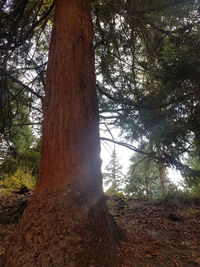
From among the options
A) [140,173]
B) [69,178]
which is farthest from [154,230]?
[140,173]

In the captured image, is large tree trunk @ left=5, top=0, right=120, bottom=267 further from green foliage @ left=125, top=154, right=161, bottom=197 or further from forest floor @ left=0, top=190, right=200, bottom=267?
green foliage @ left=125, top=154, right=161, bottom=197

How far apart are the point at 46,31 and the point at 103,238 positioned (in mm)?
6130

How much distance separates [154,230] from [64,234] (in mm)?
2584

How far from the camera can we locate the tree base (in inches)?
84.7

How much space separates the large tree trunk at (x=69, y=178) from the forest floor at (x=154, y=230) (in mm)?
443

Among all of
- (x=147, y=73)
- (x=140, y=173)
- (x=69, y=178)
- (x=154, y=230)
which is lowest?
(x=154, y=230)

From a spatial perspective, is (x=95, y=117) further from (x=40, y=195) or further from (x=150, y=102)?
(x=150, y=102)

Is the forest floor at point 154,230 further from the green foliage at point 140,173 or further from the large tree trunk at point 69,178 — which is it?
the green foliage at point 140,173

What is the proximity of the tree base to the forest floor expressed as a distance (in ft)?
1.47

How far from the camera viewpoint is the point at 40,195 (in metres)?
2.62

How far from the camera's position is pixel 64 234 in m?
2.28

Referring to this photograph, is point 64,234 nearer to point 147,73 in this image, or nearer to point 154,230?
point 154,230

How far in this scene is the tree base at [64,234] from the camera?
2.15 metres

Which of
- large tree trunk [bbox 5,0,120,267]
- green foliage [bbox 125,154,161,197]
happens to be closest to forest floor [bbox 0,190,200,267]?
large tree trunk [bbox 5,0,120,267]
